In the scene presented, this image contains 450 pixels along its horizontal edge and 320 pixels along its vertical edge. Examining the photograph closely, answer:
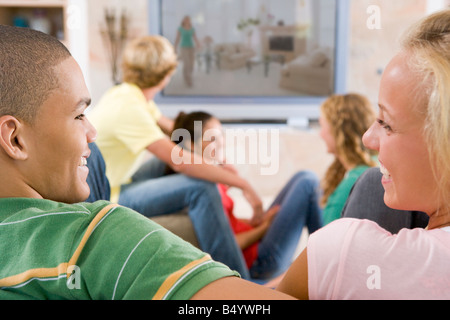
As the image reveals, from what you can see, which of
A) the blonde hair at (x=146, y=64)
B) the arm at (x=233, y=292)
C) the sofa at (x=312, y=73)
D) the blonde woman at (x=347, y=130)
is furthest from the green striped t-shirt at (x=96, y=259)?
the sofa at (x=312, y=73)

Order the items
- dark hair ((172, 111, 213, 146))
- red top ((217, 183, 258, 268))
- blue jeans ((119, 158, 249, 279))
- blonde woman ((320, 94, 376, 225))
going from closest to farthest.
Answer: blue jeans ((119, 158, 249, 279)) → blonde woman ((320, 94, 376, 225)) → red top ((217, 183, 258, 268)) → dark hair ((172, 111, 213, 146))

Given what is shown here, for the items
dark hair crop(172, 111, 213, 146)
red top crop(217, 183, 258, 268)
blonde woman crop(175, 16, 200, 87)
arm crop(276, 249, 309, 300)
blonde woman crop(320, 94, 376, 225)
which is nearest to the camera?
arm crop(276, 249, 309, 300)

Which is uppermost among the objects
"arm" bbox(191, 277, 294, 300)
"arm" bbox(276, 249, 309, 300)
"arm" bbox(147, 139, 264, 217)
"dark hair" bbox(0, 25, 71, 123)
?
"dark hair" bbox(0, 25, 71, 123)

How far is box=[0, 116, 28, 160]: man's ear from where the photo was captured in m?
0.61

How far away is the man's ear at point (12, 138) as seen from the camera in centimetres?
61

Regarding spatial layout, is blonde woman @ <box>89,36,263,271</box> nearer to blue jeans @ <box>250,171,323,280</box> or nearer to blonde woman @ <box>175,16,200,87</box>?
blue jeans @ <box>250,171,323,280</box>

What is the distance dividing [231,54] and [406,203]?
2.98 metres

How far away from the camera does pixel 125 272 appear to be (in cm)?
51

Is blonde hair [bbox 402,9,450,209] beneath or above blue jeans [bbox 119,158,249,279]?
above

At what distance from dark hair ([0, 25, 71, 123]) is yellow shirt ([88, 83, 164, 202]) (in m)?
1.23

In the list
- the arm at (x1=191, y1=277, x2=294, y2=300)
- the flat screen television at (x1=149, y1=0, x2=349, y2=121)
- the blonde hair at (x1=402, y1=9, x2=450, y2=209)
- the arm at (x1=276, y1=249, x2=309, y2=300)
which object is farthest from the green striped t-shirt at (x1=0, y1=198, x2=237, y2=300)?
the flat screen television at (x1=149, y1=0, x2=349, y2=121)

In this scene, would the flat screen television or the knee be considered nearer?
the knee

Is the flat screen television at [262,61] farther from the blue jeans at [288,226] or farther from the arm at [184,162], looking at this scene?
the arm at [184,162]

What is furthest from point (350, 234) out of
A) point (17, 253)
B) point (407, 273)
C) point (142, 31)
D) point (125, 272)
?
point (142, 31)
